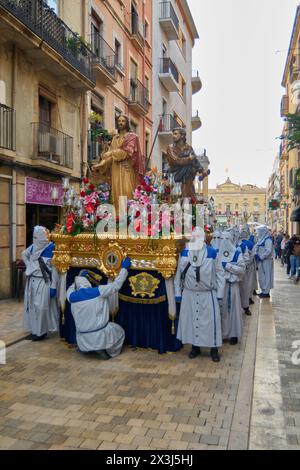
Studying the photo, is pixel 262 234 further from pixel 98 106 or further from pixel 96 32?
pixel 96 32

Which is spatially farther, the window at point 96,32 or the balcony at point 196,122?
the balcony at point 196,122

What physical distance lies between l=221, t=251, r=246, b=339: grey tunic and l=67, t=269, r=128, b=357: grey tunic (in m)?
1.81

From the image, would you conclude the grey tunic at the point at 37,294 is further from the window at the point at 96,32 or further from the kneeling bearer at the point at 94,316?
the window at the point at 96,32

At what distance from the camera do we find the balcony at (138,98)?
1955 centimetres

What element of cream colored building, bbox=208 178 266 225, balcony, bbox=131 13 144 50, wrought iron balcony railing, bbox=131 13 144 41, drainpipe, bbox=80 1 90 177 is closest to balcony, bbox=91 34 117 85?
drainpipe, bbox=80 1 90 177

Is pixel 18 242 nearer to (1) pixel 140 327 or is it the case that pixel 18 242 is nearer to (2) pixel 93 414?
(1) pixel 140 327

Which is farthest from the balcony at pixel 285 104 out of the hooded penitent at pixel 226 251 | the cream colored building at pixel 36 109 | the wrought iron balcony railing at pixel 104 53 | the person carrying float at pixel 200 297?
the person carrying float at pixel 200 297

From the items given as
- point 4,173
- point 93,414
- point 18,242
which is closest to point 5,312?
point 18,242

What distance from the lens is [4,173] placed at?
10.8 m

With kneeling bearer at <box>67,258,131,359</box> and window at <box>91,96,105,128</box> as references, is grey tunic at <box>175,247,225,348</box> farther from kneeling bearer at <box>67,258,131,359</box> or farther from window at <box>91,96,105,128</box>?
window at <box>91,96,105,128</box>

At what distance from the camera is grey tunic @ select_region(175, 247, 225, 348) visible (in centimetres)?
565

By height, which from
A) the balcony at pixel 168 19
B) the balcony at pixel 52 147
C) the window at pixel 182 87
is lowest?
the balcony at pixel 52 147

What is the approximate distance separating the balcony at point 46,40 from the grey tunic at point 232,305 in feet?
25.1

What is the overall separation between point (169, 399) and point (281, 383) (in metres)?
1.33
